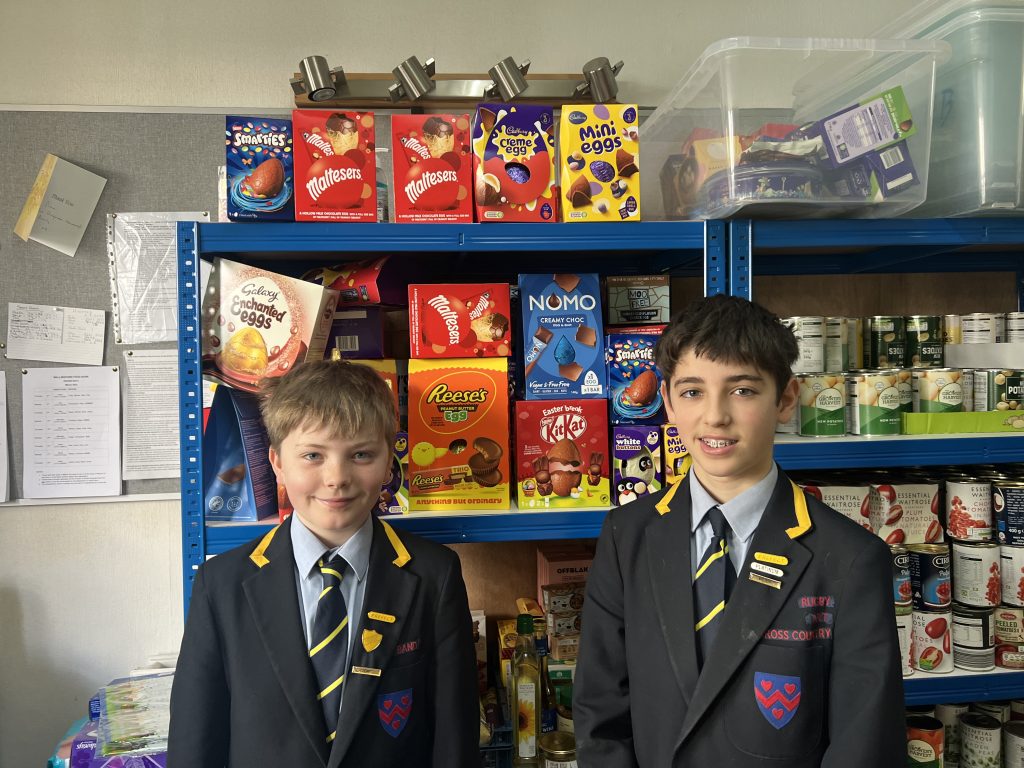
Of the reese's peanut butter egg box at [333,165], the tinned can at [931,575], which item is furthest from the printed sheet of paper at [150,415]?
the tinned can at [931,575]

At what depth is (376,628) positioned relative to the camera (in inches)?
51.9

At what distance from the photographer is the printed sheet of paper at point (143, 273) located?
84.9 inches

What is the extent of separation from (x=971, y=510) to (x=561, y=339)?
1.09m

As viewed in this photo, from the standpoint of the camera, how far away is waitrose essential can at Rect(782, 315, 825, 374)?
177 cm

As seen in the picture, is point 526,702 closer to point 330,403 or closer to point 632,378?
point 632,378

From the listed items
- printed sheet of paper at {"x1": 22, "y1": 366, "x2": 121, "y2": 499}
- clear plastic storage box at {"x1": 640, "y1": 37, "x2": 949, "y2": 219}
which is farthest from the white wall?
clear plastic storage box at {"x1": 640, "y1": 37, "x2": 949, "y2": 219}

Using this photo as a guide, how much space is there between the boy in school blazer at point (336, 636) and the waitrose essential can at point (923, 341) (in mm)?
1334

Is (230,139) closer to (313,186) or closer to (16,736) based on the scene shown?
(313,186)

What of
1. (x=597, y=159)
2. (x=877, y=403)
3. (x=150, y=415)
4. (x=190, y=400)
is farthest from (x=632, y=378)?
(x=150, y=415)

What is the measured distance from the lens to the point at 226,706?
4.33 ft

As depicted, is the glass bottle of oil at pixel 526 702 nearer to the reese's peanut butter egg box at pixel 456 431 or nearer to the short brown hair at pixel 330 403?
A: the reese's peanut butter egg box at pixel 456 431

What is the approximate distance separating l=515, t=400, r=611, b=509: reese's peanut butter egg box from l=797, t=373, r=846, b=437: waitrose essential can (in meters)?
0.51

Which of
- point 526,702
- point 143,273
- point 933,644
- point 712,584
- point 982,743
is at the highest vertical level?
point 143,273

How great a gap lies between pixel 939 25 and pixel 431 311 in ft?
4.50
